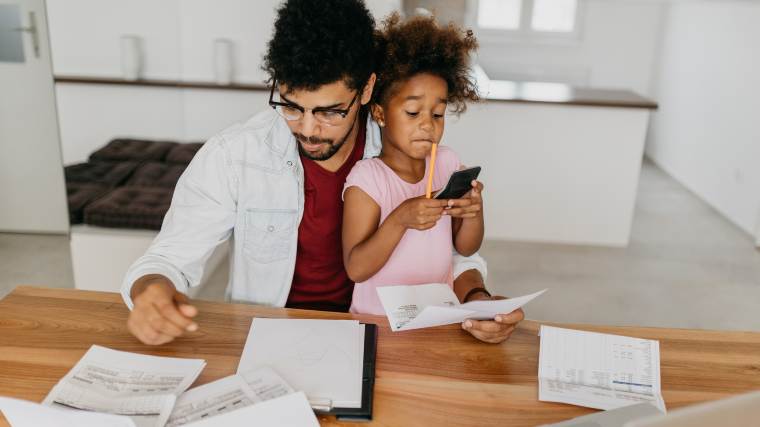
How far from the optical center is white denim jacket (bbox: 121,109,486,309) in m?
1.41

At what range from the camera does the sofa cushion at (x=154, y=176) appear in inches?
111

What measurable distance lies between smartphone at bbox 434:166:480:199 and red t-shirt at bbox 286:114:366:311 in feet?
1.13

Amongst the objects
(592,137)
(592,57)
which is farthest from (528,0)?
(592,137)

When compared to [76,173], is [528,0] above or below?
above

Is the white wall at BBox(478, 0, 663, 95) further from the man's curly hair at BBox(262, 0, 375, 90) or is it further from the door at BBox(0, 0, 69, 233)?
the man's curly hair at BBox(262, 0, 375, 90)

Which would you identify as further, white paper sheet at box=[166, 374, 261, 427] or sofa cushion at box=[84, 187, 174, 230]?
sofa cushion at box=[84, 187, 174, 230]

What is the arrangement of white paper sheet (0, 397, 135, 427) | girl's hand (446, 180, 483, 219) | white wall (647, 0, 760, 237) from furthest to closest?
white wall (647, 0, 760, 237)
girl's hand (446, 180, 483, 219)
white paper sheet (0, 397, 135, 427)

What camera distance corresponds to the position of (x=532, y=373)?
1152mm

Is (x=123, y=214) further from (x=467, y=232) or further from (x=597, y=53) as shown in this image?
(x=597, y=53)

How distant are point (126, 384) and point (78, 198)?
1.81 meters

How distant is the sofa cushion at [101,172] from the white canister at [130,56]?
14.3 inches

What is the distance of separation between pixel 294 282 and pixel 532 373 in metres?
0.65

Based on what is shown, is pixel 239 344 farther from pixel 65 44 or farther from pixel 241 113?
pixel 241 113

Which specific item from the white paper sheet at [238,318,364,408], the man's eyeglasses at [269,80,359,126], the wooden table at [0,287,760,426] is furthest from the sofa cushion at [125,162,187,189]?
the white paper sheet at [238,318,364,408]
